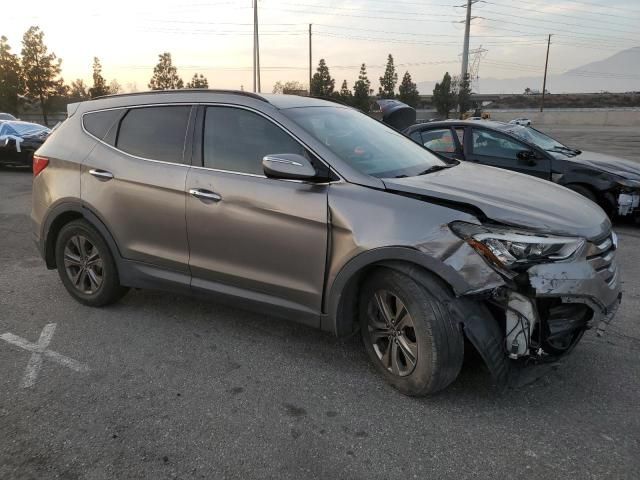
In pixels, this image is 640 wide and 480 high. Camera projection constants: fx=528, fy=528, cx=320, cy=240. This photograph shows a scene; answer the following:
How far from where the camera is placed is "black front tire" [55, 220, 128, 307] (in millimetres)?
4230

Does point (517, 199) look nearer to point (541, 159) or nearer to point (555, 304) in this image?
point (555, 304)

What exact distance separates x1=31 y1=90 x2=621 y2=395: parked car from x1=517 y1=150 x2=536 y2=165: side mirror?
3976mm

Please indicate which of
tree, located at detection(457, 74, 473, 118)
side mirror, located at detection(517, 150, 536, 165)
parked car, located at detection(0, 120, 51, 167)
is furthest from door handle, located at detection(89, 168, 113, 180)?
tree, located at detection(457, 74, 473, 118)

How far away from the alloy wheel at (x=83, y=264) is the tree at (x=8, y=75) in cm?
4588

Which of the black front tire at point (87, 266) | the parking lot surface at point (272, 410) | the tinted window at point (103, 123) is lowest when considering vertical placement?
the parking lot surface at point (272, 410)

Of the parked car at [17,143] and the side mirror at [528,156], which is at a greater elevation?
the side mirror at [528,156]

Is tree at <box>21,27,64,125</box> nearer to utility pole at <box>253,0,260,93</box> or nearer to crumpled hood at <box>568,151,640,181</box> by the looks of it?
utility pole at <box>253,0,260,93</box>

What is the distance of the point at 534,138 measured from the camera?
8.02 m

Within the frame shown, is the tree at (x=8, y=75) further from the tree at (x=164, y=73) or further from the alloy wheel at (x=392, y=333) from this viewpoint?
the alloy wheel at (x=392, y=333)

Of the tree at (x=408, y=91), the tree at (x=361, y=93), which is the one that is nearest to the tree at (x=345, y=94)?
the tree at (x=361, y=93)

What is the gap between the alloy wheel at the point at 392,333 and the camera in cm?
299

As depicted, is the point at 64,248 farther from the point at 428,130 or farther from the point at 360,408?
the point at 428,130

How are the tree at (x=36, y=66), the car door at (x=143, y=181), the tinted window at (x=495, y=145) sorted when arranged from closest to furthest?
the car door at (x=143, y=181), the tinted window at (x=495, y=145), the tree at (x=36, y=66)

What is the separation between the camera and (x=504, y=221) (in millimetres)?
2758
